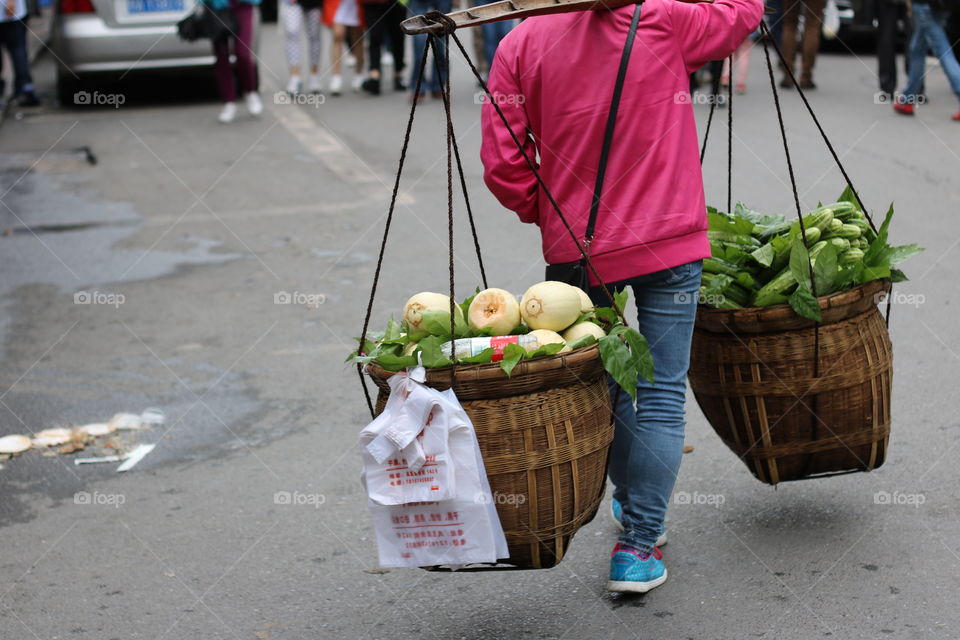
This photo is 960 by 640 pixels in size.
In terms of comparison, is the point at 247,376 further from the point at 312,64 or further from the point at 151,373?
the point at 312,64

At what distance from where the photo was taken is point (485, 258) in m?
7.26

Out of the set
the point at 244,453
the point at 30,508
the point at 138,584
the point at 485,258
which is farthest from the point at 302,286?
the point at 138,584

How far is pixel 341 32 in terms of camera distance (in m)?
14.1

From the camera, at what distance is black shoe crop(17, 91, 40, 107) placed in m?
13.5

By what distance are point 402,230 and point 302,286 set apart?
127cm

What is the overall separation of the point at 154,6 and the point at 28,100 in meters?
2.13

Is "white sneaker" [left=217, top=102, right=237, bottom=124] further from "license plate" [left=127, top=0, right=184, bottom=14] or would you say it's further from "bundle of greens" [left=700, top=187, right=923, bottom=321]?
"bundle of greens" [left=700, top=187, right=923, bottom=321]

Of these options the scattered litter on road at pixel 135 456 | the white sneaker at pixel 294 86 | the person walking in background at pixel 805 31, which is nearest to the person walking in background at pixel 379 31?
the white sneaker at pixel 294 86

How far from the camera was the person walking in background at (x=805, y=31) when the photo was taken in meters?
12.2
